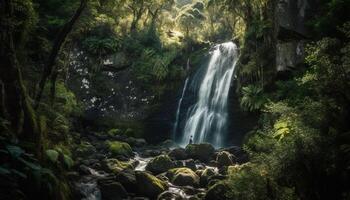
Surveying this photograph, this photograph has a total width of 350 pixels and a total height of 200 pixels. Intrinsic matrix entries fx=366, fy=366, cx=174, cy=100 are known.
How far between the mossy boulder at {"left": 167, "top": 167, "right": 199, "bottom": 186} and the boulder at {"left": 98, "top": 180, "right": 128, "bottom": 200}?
2.34 metres

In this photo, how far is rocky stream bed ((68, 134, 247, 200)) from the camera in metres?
11.3

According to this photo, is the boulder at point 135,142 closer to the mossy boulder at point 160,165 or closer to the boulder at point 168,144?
the boulder at point 168,144

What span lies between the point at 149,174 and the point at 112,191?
1528 mm

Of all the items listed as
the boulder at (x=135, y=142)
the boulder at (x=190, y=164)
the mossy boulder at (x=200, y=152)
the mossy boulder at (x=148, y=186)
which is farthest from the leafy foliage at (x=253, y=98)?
the mossy boulder at (x=148, y=186)

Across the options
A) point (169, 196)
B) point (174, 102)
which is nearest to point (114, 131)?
point (174, 102)

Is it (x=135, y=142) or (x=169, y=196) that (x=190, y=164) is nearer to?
(x=169, y=196)

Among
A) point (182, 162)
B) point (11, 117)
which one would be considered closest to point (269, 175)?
point (11, 117)

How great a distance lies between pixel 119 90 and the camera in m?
25.4

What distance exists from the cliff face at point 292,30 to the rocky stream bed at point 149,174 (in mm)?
4818

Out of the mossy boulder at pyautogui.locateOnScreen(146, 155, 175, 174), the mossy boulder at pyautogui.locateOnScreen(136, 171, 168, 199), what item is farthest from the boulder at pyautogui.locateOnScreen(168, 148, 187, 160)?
the mossy boulder at pyautogui.locateOnScreen(136, 171, 168, 199)

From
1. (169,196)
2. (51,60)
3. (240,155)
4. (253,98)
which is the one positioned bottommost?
(169,196)

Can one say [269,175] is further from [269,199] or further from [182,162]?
[182,162]

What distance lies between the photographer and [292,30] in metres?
→ 16.8

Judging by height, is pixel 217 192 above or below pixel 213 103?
below
